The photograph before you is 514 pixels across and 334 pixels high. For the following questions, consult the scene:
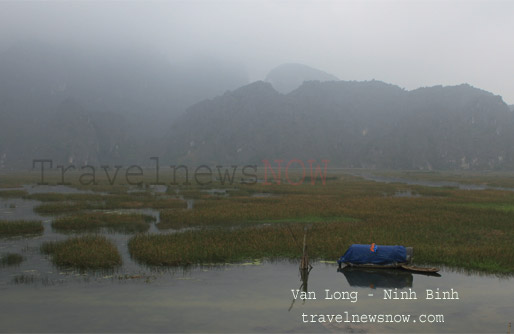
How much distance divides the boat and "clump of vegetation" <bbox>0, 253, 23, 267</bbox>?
55.8ft

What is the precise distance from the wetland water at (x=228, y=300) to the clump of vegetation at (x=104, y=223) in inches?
368

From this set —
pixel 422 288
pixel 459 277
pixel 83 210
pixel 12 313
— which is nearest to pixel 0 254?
Result: pixel 12 313

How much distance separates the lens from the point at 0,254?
870 inches

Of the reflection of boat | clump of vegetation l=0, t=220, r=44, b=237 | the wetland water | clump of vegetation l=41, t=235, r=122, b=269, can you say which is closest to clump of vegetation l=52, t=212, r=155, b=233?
clump of vegetation l=0, t=220, r=44, b=237

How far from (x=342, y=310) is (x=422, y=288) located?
473 centimetres

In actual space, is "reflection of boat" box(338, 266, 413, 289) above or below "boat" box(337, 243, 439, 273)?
below

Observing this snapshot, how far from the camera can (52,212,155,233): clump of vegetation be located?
98.9 ft

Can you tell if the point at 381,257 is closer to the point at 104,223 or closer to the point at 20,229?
the point at 104,223

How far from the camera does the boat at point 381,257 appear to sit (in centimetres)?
→ 1939

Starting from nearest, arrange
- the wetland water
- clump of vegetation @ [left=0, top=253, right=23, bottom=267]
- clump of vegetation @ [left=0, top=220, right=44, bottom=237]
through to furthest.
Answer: the wetland water → clump of vegetation @ [left=0, top=253, right=23, bottom=267] → clump of vegetation @ [left=0, top=220, right=44, bottom=237]

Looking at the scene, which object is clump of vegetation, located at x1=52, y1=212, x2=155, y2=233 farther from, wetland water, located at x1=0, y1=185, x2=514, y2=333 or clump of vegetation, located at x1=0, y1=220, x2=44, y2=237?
wetland water, located at x1=0, y1=185, x2=514, y2=333

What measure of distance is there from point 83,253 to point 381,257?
15318 millimetres

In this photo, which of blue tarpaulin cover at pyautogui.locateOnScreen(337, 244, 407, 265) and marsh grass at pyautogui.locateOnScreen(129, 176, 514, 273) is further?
marsh grass at pyautogui.locateOnScreen(129, 176, 514, 273)

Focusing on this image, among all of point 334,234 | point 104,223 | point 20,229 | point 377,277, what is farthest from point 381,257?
point 20,229
